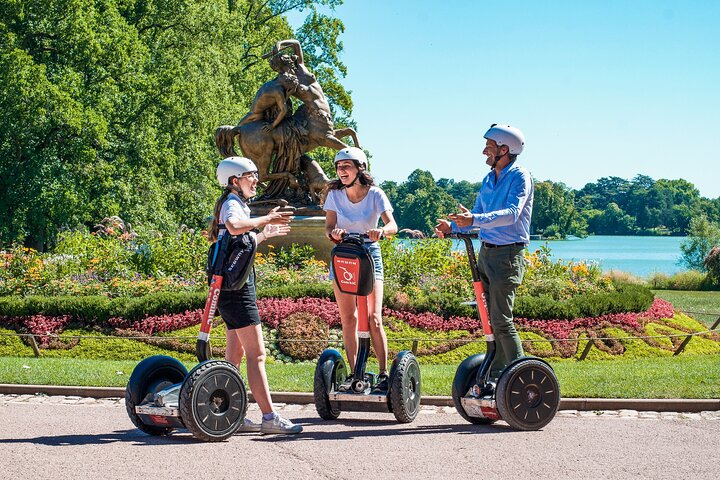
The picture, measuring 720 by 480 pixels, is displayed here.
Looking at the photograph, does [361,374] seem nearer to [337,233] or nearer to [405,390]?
[405,390]

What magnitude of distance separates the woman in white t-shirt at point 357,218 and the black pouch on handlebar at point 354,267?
11 centimetres

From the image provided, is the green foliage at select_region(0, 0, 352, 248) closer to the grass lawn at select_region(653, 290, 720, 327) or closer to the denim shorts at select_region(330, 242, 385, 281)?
the grass lawn at select_region(653, 290, 720, 327)

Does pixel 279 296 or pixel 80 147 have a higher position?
pixel 80 147

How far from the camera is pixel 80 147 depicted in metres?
29.0

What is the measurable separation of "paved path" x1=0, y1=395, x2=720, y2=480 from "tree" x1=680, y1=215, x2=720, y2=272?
4023cm

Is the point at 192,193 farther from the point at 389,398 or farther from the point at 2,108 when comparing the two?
the point at 389,398

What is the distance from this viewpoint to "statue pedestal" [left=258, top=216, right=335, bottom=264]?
17984 millimetres

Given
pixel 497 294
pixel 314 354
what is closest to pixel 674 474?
pixel 497 294

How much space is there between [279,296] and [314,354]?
1.83 metres

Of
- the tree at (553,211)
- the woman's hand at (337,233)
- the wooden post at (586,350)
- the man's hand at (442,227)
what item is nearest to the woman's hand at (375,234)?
the woman's hand at (337,233)

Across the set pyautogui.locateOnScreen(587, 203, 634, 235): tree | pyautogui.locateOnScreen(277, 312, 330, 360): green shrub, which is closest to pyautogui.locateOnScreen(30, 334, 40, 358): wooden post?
pyautogui.locateOnScreen(277, 312, 330, 360): green shrub

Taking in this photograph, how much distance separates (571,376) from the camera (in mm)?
10227

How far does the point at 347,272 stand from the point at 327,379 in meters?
0.88

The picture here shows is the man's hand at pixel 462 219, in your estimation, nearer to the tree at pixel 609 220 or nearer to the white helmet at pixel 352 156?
the white helmet at pixel 352 156
